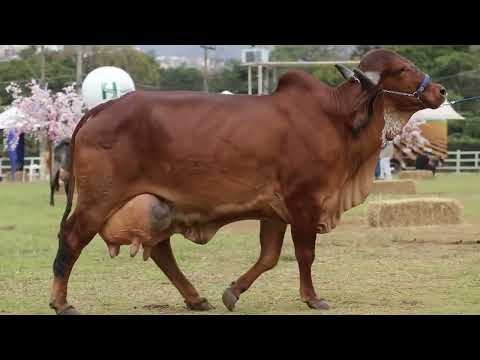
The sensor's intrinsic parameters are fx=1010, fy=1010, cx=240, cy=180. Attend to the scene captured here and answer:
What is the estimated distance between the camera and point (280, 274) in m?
12.3

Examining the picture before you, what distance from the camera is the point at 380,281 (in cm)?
1158

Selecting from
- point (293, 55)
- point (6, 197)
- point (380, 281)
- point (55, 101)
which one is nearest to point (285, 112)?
point (380, 281)

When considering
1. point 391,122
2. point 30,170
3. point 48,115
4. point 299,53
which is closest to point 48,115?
point 48,115

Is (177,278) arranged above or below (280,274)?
above

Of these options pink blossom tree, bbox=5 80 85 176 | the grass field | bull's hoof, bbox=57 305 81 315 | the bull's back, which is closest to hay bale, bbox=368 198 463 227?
the grass field

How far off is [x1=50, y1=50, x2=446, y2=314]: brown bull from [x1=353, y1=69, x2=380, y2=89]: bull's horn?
0.03 m

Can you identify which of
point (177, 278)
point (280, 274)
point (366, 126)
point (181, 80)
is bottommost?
point (280, 274)

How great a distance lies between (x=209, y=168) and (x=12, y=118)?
33746mm

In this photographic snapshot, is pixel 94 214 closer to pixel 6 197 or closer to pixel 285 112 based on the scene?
pixel 285 112

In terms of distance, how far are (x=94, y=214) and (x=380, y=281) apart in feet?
12.7

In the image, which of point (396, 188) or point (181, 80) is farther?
point (181, 80)

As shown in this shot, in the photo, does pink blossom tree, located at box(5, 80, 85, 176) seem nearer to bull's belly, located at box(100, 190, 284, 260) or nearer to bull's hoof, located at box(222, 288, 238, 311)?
bull's belly, located at box(100, 190, 284, 260)

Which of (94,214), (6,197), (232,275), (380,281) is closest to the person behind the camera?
(94,214)

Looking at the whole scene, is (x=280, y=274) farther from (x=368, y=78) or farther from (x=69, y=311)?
(x=69, y=311)
